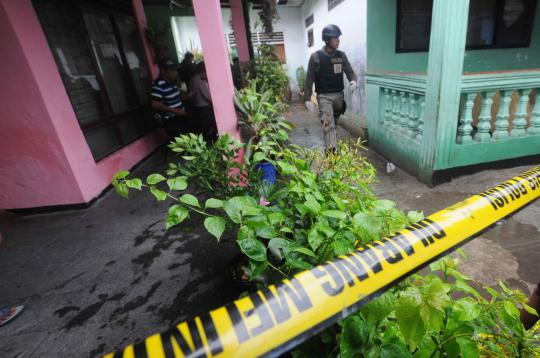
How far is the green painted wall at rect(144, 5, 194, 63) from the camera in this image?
8.05 meters

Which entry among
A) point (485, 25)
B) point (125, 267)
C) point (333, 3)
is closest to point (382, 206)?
point (125, 267)

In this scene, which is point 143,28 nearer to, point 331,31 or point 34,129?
point 34,129

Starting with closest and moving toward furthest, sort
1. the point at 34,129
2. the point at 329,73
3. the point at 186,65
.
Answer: the point at 34,129 → the point at 329,73 → the point at 186,65

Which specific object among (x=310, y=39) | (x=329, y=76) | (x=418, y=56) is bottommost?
(x=329, y=76)

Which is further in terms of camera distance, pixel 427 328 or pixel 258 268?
pixel 258 268

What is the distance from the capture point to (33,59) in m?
3.09

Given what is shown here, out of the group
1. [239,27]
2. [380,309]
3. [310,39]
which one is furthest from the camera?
[310,39]

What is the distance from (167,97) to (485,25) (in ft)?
18.5

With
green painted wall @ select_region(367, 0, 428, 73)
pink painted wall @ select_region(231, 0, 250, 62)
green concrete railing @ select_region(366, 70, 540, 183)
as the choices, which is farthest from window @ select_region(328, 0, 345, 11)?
green concrete railing @ select_region(366, 70, 540, 183)

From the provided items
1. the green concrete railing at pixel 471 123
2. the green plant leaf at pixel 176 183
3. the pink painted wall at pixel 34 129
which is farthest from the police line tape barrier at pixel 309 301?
the pink painted wall at pixel 34 129

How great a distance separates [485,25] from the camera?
4445 millimetres

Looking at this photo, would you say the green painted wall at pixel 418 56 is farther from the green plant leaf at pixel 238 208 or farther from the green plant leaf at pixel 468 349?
the green plant leaf at pixel 468 349

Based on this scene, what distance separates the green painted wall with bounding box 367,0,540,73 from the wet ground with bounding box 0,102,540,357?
7.26 ft

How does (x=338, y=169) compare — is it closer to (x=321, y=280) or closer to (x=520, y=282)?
(x=321, y=280)
